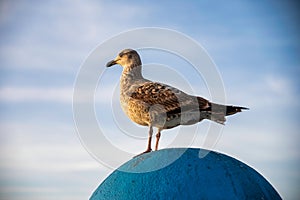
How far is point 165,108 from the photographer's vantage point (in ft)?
19.7

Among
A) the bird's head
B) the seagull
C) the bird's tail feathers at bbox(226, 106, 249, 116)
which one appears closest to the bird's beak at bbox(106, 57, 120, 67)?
the bird's head

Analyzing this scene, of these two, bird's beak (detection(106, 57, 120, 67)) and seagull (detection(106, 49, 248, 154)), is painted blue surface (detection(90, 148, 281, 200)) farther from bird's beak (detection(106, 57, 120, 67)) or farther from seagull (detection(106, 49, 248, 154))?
bird's beak (detection(106, 57, 120, 67))

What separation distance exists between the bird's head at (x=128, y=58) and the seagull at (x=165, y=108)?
557mm

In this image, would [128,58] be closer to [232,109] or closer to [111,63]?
[111,63]

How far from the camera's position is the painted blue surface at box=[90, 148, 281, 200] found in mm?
A: 4184

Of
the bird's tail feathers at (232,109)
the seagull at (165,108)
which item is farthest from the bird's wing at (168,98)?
the bird's tail feathers at (232,109)

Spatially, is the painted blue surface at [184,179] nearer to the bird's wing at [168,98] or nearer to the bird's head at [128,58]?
the bird's wing at [168,98]

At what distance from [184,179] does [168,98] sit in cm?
197

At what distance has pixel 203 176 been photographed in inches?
168

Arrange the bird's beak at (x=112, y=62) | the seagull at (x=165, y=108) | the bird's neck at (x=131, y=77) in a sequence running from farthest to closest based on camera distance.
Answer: the bird's beak at (x=112, y=62) < the bird's neck at (x=131, y=77) < the seagull at (x=165, y=108)

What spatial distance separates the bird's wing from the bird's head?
64 centimetres

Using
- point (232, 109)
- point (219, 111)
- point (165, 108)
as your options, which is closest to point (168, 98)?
point (165, 108)

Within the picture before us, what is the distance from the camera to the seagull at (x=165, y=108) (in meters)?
5.88

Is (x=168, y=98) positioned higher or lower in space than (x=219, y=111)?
higher
